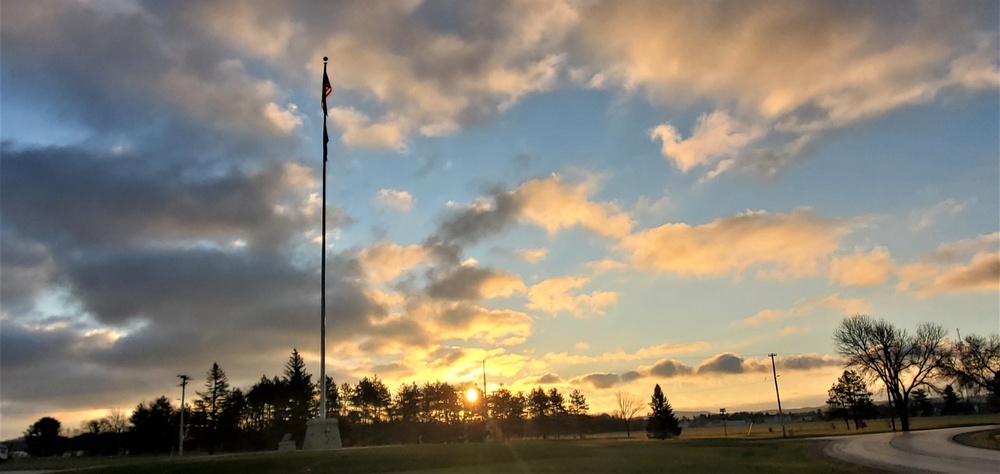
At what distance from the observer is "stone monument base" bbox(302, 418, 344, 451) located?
4022cm

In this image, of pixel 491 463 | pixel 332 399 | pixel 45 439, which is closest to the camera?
pixel 491 463

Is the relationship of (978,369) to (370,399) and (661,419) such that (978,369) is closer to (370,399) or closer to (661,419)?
(661,419)

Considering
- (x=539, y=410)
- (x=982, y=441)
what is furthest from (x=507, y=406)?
(x=982, y=441)

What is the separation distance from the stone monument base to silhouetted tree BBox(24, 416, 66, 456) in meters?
83.5

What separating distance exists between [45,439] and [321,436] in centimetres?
8640

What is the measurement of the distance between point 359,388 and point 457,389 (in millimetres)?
21811

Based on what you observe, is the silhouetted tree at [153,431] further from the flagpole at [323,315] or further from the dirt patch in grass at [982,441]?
the dirt patch in grass at [982,441]

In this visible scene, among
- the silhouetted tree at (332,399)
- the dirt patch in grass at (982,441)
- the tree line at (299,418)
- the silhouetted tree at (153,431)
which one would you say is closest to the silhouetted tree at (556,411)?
the tree line at (299,418)

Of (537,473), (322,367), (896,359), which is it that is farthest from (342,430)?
(896,359)

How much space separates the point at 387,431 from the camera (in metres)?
95.6

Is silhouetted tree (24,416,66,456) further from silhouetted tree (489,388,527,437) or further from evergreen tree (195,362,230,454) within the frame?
silhouetted tree (489,388,527,437)

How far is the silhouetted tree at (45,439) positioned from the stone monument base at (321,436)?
83466 mm

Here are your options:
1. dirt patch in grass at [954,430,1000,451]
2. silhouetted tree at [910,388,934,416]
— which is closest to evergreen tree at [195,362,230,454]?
dirt patch in grass at [954,430,1000,451]

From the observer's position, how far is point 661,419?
10519 cm
